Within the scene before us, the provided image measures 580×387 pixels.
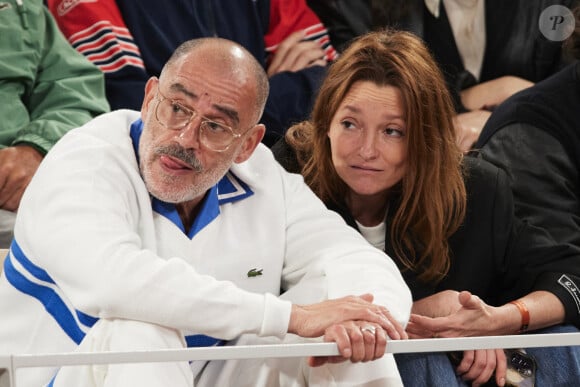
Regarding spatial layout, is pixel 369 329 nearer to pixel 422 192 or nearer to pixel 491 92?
pixel 422 192

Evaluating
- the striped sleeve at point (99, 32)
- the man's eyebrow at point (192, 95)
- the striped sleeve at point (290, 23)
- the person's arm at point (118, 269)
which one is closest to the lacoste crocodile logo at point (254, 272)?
the person's arm at point (118, 269)

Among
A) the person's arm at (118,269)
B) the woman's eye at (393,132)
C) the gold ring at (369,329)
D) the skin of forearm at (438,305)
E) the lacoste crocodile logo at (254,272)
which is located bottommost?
the skin of forearm at (438,305)

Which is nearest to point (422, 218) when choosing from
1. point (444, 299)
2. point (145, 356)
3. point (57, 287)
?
point (444, 299)

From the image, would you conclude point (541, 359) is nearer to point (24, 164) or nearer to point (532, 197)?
point (532, 197)

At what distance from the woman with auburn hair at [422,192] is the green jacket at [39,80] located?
1.76 ft

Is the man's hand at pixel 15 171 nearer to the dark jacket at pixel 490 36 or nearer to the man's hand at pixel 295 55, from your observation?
the man's hand at pixel 295 55

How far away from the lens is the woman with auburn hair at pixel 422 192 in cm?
199

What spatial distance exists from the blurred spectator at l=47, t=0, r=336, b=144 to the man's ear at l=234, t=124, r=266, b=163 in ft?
2.02

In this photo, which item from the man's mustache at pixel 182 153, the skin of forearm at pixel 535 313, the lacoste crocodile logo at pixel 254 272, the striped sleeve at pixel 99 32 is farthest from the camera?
the striped sleeve at pixel 99 32

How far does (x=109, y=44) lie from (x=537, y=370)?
1.15 m

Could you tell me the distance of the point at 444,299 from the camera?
194cm

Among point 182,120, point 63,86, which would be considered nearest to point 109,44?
point 63,86

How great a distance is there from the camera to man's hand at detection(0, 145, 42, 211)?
2182 mm

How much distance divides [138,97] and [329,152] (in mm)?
563
